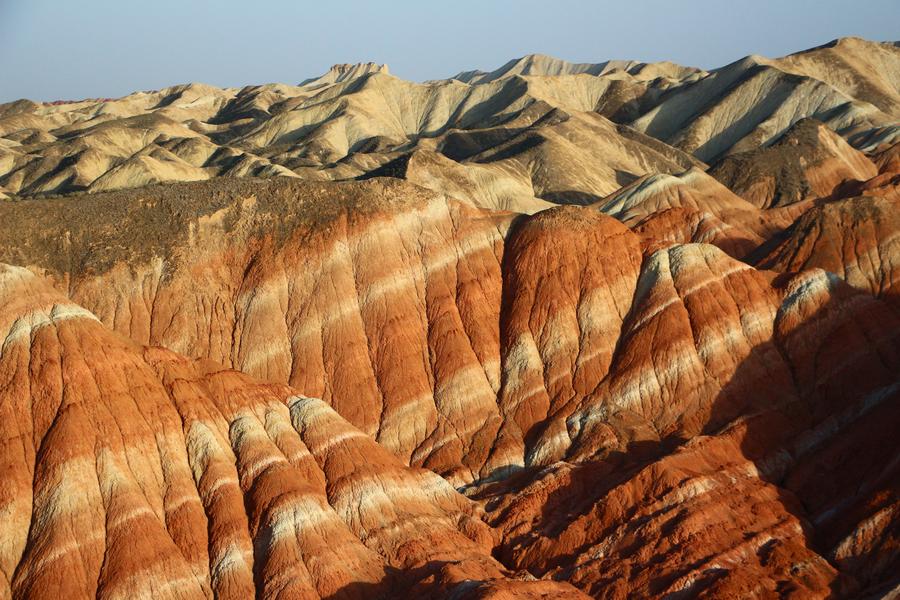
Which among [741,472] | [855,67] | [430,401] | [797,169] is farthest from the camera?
[855,67]

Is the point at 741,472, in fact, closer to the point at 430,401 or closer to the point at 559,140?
the point at 430,401

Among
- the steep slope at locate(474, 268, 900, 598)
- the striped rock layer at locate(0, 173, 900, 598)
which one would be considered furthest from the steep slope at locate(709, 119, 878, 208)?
the steep slope at locate(474, 268, 900, 598)

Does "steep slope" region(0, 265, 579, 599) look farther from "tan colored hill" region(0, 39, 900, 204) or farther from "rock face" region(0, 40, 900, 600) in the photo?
"tan colored hill" region(0, 39, 900, 204)

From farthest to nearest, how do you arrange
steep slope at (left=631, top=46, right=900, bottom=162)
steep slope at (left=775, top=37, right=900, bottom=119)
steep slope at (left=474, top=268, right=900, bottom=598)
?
steep slope at (left=775, top=37, right=900, bottom=119), steep slope at (left=631, top=46, right=900, bottom=162), steep slope at (left=474, top=268, right=900, bottom=598)

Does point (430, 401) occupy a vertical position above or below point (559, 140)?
below

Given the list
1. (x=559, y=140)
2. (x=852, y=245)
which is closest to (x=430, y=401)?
(x=852, y=245)

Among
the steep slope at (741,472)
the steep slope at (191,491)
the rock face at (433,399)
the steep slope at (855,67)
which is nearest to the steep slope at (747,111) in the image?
the steep slope at (855,67)
